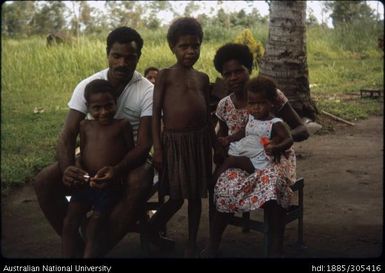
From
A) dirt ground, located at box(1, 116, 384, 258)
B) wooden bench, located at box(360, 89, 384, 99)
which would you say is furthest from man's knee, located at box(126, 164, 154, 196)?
wooden bench, located at box(360, 89, 384, 99)

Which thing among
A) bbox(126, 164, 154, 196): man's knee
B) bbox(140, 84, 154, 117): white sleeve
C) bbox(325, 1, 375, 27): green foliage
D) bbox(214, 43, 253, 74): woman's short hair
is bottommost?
bbox(126, 164, 154, 196): man's knee

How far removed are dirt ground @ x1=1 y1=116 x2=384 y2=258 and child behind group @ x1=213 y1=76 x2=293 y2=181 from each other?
0.67 metres

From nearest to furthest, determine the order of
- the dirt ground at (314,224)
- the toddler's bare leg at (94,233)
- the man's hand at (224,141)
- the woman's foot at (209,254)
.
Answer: the toddler's bare leg at (94,233), the woman's foot at (209,254), the man's hand at (224,141), the dirt ground at (314,224)

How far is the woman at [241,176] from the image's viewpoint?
307 centimetres

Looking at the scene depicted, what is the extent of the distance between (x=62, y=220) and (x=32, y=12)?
55.6 feet

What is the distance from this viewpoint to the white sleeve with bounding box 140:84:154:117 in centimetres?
330

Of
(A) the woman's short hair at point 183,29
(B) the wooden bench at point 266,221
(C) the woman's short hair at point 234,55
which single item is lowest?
(B) the wooden bench at point 266,221

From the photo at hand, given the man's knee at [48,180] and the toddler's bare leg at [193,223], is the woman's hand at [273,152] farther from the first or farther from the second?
the man's knee at [48,180]

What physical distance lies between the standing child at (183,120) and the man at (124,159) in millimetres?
118

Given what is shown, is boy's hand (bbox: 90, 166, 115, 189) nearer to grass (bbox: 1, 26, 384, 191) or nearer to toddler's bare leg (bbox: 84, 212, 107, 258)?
toddler's bare leg (bbox: 84, 212, 107, 258)

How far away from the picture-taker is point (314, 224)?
3945 millimetres

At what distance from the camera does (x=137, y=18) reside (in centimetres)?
1947

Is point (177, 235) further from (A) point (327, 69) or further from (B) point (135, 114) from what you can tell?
(A) point (327, 69)

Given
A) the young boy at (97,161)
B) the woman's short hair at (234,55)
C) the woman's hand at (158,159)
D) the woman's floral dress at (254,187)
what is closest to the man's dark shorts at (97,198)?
the young boy at (97,161)
